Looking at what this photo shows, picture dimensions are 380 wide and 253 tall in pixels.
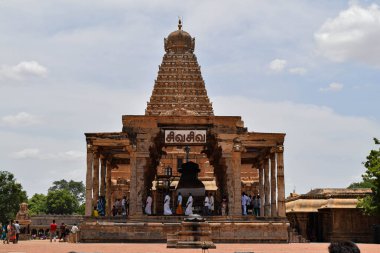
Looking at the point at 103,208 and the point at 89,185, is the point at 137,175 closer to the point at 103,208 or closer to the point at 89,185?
the point at 89,185

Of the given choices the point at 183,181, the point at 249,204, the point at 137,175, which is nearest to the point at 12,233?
the point at 137,175

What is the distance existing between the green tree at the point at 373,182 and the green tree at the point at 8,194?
56.6 m

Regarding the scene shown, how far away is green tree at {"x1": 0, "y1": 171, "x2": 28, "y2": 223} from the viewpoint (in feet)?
267

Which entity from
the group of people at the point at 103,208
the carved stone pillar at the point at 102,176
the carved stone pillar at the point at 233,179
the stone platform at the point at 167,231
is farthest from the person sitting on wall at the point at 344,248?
the carved stone pillar at the point at 102,176

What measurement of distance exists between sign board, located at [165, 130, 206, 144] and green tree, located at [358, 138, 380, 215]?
10958 mm

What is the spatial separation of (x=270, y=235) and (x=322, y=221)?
12090 mm

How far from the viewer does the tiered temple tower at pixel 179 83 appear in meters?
70.4

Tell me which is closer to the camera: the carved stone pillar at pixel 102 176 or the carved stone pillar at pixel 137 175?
the carved stone pillar at pixel 137 175

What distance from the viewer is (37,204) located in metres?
123

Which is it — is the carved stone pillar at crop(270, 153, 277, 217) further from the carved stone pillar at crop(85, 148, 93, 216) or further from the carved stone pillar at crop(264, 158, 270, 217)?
the carved stone pillar at crop(85, 148, 93, 216)

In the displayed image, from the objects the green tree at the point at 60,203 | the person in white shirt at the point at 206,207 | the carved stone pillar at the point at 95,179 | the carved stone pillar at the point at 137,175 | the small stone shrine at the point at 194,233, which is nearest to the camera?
the small stone shrine at the point at 194,233

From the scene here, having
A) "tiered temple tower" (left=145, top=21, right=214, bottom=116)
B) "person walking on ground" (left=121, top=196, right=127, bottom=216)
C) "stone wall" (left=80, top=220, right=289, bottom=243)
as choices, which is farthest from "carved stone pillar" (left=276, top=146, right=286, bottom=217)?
"tiered temple tower" (left=145, top=21, right=214, bottom=116)

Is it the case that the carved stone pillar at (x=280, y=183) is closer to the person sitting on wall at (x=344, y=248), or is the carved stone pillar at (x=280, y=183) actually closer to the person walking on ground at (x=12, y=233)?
the person walking on ground at (x=12, y=233)

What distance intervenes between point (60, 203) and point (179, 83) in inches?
2114
